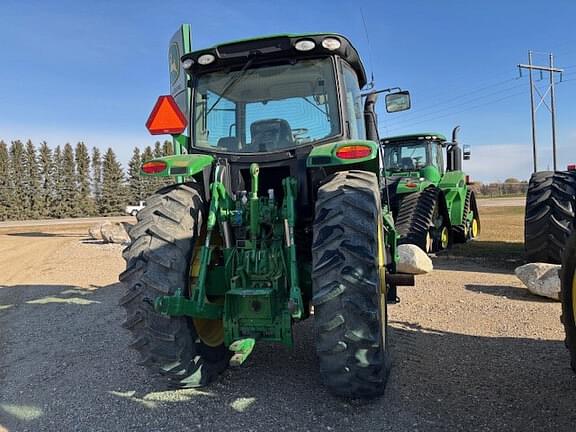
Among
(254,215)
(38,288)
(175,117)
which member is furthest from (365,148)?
(38,288)

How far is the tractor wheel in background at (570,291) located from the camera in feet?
10.2

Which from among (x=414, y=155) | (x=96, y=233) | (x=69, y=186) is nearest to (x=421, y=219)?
(x=414, y=155)

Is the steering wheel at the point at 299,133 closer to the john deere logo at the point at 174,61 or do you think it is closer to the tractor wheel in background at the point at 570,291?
the tractor wheel in background at the point at 570,291

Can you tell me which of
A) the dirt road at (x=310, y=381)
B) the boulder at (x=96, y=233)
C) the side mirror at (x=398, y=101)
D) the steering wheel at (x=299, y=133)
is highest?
the side mirror at (x=398, y=101)

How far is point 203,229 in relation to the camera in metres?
3.81

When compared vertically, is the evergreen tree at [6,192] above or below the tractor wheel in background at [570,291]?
above

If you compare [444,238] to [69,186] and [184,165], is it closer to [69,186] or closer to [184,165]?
[184,165]

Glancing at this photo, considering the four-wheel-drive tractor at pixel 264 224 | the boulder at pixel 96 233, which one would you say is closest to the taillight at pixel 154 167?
the four-wheel-drive tractor at pixel 264 224

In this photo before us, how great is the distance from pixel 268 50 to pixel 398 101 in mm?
1477

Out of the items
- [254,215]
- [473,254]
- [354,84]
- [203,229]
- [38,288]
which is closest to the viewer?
[254,215]

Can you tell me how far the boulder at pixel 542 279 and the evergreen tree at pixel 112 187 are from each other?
50500 mm

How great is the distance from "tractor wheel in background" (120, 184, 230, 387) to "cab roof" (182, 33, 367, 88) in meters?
1.18

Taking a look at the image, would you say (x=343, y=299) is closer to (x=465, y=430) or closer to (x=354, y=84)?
(x=465, y=430)

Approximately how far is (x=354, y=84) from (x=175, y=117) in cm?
165
